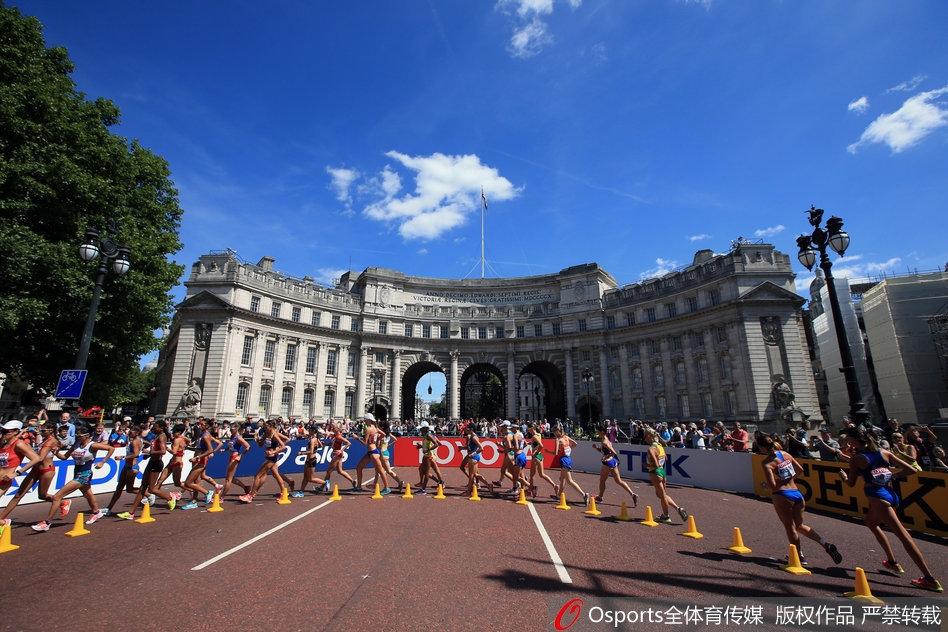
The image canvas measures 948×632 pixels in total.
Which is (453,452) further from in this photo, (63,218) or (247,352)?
(247,352)

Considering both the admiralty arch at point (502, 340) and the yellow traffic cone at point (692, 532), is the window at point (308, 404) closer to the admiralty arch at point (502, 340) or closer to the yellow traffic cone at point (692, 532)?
the admiralty arch at point (502, 340)

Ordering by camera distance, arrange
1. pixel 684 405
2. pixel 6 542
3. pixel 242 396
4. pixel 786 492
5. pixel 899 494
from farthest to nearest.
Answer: pixel 684 405 < pixel 242 396 < pixel 899 494 < pixel 6 542 < pixel 786 492

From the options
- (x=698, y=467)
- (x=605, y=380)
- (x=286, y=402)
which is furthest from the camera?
(x=605, y=380)

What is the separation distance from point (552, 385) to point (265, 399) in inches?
1245

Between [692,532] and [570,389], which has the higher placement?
[570,389]

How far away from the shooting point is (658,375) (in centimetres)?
4247

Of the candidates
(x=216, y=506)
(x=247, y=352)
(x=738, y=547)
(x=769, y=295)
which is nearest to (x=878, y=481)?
(x=738, y=547)

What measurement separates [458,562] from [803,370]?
40.5 meters

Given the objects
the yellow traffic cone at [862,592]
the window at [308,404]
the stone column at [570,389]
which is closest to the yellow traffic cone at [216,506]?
the yellow traffic cone at [862,592]

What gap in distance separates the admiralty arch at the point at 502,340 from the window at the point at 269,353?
142 mm

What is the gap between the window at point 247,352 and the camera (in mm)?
40188

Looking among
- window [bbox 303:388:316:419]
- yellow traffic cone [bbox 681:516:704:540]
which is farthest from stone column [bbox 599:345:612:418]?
yellow traffic cone [bbox 681:516:704:540]

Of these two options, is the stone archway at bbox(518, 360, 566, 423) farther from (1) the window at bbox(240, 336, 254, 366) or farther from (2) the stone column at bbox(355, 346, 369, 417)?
(1) the window at bbox(240, 336, 254, 366)

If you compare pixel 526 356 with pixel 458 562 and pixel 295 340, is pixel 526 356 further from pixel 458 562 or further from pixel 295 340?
pixel 458 562
